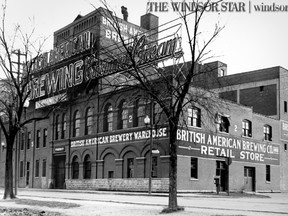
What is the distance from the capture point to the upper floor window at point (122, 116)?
43.1 meters

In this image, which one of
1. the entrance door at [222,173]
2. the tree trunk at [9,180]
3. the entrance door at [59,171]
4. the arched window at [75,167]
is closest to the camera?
the tree trunk at [9,180]

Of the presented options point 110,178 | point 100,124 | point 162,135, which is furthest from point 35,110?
point 162,135

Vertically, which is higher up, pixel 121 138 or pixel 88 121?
pixel 88 121

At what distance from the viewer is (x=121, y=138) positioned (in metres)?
42.5

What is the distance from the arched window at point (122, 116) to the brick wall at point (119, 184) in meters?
5.23

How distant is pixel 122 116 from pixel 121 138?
228 cm

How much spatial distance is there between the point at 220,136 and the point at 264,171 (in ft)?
29.8

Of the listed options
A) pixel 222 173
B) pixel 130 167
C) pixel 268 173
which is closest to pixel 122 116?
pixel 130 167

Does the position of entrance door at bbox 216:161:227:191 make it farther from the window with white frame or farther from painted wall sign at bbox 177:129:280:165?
the window with white frame

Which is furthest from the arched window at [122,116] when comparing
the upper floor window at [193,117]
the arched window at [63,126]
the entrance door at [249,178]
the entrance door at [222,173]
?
the entrance door at [249,178]

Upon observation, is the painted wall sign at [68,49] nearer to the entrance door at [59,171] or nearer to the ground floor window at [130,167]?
the entrance door at [59,171]

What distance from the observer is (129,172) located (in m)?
41.5

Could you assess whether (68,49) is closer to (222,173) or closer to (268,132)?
(222,173)

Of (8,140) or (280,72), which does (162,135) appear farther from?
(280,72)
